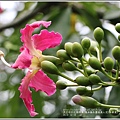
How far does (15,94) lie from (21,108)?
61 millimetres

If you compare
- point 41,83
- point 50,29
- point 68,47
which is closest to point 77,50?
point 68,47

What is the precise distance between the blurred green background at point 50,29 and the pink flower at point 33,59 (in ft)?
2.29

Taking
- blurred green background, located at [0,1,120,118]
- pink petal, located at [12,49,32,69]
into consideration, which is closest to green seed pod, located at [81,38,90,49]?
pink petal, located at [12,49,32,69]

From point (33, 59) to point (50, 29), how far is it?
86cm

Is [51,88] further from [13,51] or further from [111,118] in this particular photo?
[13,51]

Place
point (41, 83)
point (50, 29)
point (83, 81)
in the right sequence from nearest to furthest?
1. point (83, 81)
2. point (41, 83)
3. point (50, 29)

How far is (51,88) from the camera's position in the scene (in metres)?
0.73

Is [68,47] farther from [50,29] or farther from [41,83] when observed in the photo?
[50,29]

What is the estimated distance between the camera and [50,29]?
157 cm

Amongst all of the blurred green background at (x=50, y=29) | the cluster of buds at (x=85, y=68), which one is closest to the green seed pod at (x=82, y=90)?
the cluster of buds at (x=85, y=68)

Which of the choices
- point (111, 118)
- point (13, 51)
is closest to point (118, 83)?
point (111, 118)

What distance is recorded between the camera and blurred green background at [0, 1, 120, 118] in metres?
1.52

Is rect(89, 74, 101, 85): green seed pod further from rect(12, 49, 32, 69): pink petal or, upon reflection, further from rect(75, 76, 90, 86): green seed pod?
rect(12, 49, 32, 69): pink petal

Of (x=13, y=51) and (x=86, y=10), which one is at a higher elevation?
(x=86, y=10)
